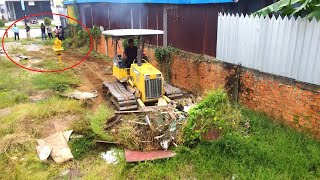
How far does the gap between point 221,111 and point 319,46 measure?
241cm

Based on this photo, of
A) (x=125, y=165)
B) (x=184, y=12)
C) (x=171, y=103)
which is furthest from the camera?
(x=184, y=12)

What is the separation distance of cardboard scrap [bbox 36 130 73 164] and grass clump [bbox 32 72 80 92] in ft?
13.2

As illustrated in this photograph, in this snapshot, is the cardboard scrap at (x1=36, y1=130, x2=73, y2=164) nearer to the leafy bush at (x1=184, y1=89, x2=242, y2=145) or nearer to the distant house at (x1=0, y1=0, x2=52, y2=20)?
the leafy bush at (x1=184, y1=89, x2=242, y2=145)

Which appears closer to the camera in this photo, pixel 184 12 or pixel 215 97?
pixel 215 97

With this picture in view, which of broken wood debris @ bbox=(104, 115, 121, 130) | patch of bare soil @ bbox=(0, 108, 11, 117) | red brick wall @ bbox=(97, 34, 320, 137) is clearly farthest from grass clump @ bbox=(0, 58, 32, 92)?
red brick wall @ bbox=(97, 34, 320, 137)

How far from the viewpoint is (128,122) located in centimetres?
652

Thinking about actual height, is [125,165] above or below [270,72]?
below

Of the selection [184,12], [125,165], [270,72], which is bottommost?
[125,165]

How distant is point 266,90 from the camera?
6.88 m

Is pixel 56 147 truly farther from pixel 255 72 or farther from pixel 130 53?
pixel 255 72

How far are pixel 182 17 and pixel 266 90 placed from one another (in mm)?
4413

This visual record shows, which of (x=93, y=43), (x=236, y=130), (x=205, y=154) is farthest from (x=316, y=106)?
(x=93, y=43)

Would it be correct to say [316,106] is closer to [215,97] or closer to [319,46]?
[319,46]

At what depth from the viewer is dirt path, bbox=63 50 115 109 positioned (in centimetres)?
1088
